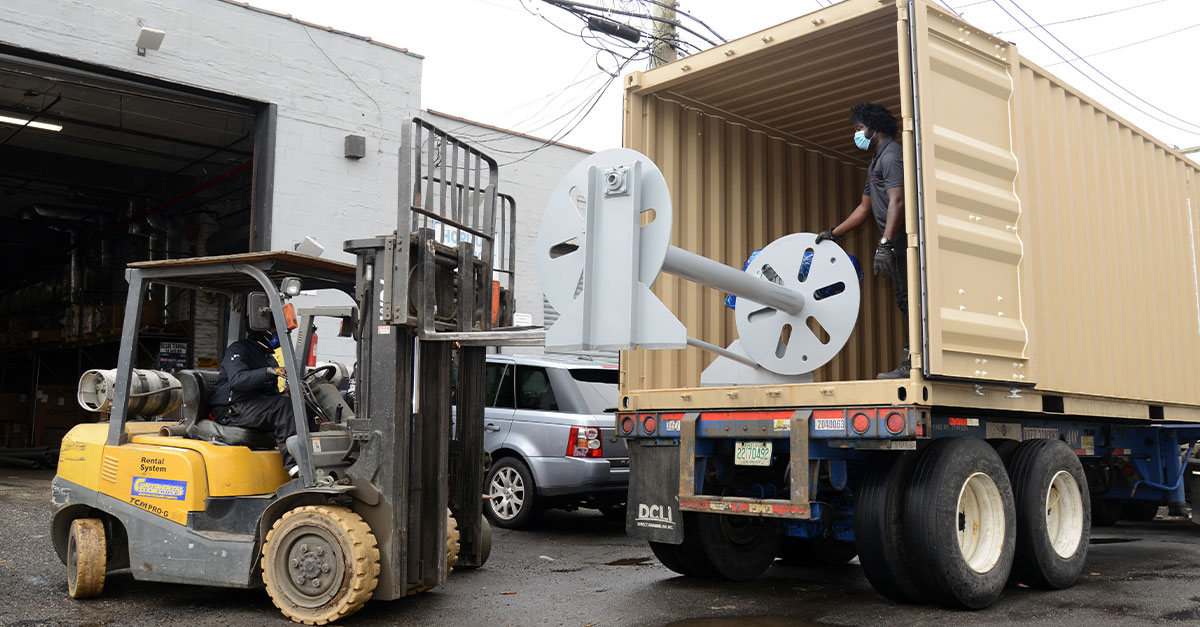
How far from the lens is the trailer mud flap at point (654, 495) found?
6.27m

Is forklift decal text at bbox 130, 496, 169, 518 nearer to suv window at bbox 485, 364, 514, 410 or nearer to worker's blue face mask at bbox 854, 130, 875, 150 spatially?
suv window at bbox 485, 364, 514, 410

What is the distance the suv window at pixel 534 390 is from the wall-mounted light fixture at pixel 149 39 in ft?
20.4

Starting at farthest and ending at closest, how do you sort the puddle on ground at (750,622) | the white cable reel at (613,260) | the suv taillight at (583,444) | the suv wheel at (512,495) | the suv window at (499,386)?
the suv window at (499,386) → the suv wheel at (512,495) → the suv taillight at (583,444) → the puddle on ground at (750,622) → the white cable reel at (613,260)

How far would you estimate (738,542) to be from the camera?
271 inches

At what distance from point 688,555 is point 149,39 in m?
9.31

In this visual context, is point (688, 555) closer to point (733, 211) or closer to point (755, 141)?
point (733, 211)

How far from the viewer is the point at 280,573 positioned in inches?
213

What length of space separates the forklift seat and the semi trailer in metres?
2.04

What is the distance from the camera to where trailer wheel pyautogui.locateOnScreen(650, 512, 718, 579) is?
6.61 m

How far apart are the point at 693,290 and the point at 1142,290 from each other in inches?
144

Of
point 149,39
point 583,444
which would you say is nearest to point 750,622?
point 583,444

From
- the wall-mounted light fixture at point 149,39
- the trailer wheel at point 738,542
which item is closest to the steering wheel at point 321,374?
the trailer wheel at point 738,542

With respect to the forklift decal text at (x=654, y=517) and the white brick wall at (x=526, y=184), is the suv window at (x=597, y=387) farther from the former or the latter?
the white brick wall at (x=526, y=184)

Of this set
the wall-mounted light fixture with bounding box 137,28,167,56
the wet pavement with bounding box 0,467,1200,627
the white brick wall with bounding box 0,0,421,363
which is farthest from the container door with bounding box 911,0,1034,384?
the wall-mounted light fixture with bounding box 137,28,167,56
